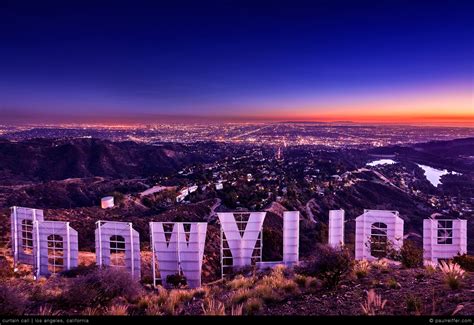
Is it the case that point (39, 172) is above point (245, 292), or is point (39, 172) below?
below

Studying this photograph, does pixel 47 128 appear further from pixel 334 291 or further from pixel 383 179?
pixel 334 291

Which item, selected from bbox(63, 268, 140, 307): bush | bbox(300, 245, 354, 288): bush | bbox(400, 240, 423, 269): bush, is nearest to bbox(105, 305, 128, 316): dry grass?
bbox(63, 268, 140, 307): bush

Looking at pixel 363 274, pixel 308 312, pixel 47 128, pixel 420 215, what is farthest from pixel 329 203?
pixel 47 128

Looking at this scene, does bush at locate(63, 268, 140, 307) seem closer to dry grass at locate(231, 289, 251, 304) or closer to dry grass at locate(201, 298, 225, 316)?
dry grass at locate(201, 298, 225, 316)

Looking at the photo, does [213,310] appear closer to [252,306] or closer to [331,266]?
[252,306]

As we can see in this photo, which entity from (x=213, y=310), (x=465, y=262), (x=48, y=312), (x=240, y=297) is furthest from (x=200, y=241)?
→ (x=465, y=262)

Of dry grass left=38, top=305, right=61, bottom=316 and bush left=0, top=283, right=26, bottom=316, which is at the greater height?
bush left=0, top=283, right=26, bottom=316

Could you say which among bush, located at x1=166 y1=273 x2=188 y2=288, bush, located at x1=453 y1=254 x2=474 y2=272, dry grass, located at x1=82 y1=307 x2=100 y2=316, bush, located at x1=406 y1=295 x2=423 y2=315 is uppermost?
bush, located at x1=406 y1=295 x2=423 y2=315
